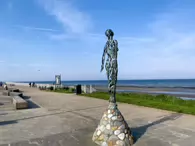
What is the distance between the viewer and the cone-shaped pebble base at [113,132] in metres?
4.82

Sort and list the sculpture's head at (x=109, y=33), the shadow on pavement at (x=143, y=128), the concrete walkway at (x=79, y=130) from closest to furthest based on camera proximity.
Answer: the concrete walkway at (x=79, y=130)
the sculpture's head at (x=109, y=33)
the shadow on pavement at (x=143, y=128)

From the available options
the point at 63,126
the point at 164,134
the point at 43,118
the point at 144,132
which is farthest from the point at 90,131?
the point at 43,118

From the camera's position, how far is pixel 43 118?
8.20m

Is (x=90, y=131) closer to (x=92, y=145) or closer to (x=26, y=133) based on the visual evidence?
(x=92, y=145)

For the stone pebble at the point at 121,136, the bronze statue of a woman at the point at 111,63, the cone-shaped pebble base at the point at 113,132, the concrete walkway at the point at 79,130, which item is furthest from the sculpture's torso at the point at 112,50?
the concrete walkway at the point at 79,130

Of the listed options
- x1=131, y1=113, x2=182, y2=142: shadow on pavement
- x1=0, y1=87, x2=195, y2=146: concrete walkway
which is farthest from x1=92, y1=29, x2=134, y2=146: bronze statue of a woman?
x1=131, y1=113, x2=182, y2=142: shadow on pavement

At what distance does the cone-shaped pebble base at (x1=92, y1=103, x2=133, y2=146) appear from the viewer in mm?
4815

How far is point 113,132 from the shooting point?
16.0ft

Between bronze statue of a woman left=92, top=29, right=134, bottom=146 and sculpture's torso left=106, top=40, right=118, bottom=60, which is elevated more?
sculpture's torso left=106, top=40, right=118, bottom=60

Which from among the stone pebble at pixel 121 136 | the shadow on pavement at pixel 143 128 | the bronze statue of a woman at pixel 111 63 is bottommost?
the shadow on pavement at pixel 143 128

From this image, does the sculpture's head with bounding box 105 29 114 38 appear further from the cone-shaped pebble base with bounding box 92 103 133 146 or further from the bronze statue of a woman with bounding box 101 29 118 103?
the cone-shaped pebble base with bounding box 92 103 133 146

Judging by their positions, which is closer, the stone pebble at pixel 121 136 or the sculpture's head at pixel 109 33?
the stone pebble at pixel 121 136

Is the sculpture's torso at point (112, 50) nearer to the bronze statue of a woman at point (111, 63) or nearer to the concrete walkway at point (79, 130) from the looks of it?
the bronze statue of a woman at point (111, 63)

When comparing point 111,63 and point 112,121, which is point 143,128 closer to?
point 112,121
